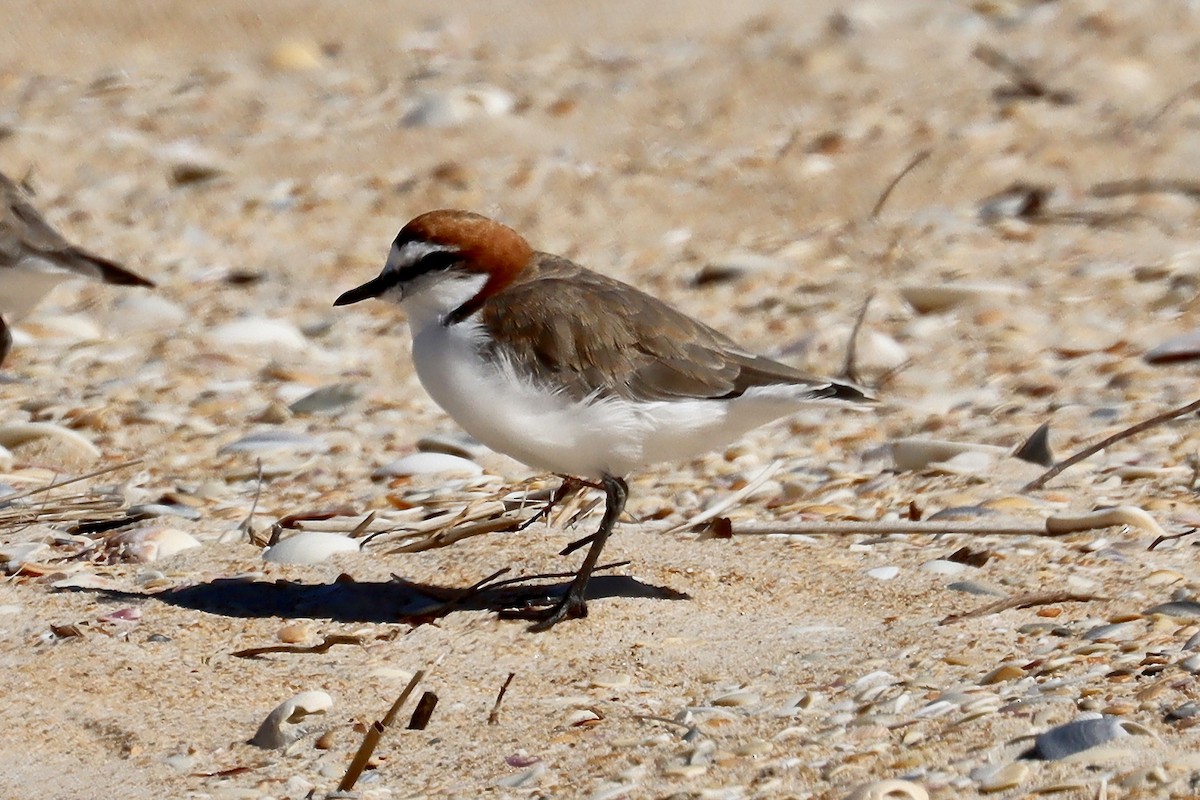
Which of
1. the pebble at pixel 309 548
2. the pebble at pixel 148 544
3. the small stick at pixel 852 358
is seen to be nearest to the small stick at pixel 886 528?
the pebble at pixel 309 548

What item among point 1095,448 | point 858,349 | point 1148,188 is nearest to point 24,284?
point 858,349

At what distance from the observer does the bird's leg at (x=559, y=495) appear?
500 centimetres


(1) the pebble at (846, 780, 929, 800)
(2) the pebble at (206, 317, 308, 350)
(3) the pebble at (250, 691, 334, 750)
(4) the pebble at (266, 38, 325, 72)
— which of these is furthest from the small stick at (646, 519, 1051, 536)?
(4) the pebble at (266, 38, 325, 72)

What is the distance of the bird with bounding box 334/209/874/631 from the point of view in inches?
174

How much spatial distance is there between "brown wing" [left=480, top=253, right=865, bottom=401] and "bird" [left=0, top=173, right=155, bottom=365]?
3.05 metres

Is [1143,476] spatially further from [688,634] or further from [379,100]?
[379,100]

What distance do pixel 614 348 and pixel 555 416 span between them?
268mm

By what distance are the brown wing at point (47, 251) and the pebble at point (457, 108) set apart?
2.70 meters

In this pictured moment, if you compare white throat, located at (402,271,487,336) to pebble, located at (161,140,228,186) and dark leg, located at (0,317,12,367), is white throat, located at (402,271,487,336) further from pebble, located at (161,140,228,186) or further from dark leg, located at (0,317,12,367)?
pebble, located at (161,140,228,186)

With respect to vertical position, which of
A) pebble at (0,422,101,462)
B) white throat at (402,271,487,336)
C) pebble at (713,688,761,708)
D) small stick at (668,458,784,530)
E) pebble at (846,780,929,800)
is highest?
white throat at (402,271,487,336)

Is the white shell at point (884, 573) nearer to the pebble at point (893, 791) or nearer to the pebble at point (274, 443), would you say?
the pebble at point (893, 791)

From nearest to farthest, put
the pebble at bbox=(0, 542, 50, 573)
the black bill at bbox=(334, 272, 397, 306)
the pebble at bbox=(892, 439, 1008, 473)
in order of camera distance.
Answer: the black bill at bbox=(334, 272, 397, 306)
the pebble at bbox=(0, 542, 50, 573)
the pebble at bbox=(892, 439, 1008, 473)

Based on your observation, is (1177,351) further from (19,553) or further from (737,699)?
(19,553)

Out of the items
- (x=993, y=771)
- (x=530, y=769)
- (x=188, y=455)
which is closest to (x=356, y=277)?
Result: (x=188, y=455)
